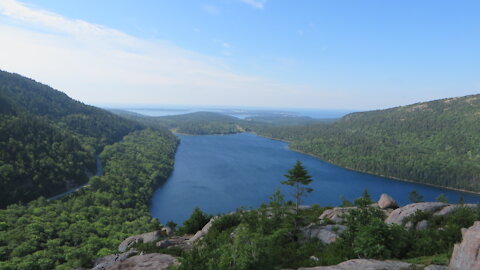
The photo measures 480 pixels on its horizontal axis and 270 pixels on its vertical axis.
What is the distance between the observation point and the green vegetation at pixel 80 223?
60.5 metres

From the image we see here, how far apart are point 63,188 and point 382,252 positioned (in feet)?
421

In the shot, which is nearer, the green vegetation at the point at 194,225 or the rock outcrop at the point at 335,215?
the rock outcrop at the point at 335,215

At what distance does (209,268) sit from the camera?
51.9 feet

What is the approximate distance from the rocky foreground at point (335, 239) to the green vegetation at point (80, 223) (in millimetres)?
8347

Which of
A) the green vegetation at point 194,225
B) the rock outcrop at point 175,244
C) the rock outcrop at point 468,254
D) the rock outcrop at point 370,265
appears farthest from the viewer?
the green vegetation at point 194,225

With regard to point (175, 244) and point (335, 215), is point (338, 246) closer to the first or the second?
point (335, 215)

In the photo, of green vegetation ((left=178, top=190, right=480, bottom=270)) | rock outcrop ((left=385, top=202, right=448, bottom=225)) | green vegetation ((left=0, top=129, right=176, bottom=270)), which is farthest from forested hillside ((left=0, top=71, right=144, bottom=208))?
rock outcrop ((left=385, top=202, right=448, bottom=225))

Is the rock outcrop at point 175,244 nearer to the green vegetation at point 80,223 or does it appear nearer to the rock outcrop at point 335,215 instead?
the green vegetation at point 80,223

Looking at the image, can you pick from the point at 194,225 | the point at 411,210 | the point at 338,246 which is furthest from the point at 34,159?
the point at 411,210

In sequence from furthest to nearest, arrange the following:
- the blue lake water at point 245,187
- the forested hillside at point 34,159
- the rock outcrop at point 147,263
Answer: the blue lake water at point 245,187
the forested hillside at point 34,159
the rock outcrop at point 147,263

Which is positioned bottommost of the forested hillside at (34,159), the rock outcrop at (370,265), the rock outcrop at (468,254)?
the forested hillside at (34,159)

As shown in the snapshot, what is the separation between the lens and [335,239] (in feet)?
90.5

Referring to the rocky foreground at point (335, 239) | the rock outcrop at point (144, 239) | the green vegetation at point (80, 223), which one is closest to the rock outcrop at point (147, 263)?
the rocky foreground at point (335, 239)

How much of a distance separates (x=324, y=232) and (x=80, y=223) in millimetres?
79313
